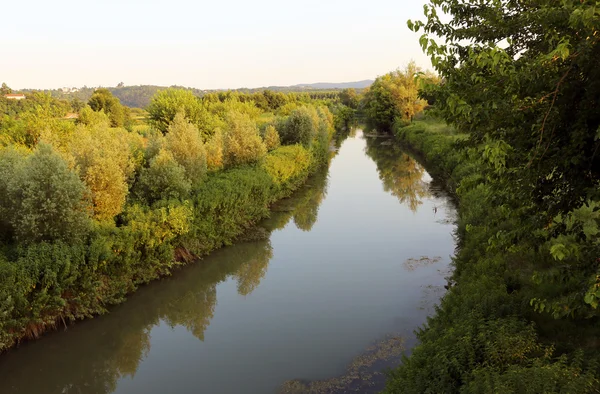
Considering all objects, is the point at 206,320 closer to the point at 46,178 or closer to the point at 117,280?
the point at 117,280

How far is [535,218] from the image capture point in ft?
18.3

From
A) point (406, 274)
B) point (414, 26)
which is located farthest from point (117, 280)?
point (414, 26)

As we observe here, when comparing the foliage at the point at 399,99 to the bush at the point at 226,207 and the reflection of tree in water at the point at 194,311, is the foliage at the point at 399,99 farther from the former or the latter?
the reflection of tree in water at the point at 194,311

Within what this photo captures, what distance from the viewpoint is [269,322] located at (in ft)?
39.1

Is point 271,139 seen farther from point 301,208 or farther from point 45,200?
point 45,200

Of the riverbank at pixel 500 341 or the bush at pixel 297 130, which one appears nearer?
the riverbank at pixel 500 341

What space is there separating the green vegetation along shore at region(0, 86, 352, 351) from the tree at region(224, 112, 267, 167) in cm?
23

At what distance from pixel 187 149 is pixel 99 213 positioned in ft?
18.5

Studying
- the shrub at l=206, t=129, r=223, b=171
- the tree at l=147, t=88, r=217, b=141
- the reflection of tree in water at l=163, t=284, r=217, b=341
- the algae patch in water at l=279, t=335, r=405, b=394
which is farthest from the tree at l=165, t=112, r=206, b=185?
the algae patch in water at l=279, t=335, r=405, b=394

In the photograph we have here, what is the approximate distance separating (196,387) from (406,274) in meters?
8.45

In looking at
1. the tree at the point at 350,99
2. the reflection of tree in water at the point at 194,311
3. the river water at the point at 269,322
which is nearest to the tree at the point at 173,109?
the river water at the point at 269,322

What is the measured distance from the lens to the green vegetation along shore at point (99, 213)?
10.5 meters

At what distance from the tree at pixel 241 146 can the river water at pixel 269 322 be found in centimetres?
464

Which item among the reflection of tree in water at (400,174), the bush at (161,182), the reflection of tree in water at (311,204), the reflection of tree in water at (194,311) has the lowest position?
the reflection of tree in water at (194,311)
